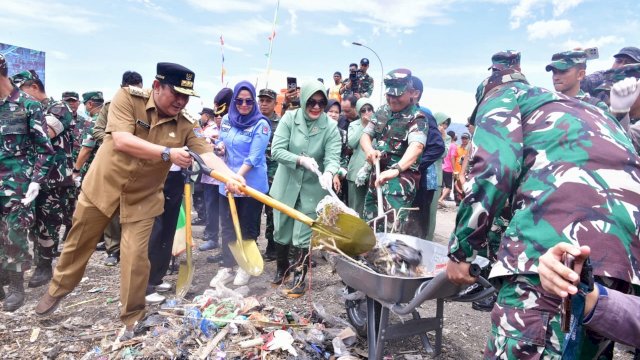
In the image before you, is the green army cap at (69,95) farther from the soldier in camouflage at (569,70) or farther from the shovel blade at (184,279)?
the soldier in camouflage at (569,70)

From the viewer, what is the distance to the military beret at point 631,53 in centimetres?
478

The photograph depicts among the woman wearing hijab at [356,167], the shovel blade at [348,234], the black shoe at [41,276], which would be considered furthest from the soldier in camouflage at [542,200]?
the black shoe at [41,276]

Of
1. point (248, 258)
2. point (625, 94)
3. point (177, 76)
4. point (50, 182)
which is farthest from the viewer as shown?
point (50, 182)

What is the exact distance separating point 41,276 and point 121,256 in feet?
6.40

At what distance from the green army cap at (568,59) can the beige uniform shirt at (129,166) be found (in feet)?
12.3

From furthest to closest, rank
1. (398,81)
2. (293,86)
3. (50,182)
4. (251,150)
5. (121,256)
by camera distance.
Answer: (293,86), (251,150), (50,182), (398,81), (121,256)

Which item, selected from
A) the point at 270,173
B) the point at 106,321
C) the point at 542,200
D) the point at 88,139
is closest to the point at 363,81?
the point at 270,173

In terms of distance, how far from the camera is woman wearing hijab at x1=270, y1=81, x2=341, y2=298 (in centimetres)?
438

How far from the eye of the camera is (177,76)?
3287mm

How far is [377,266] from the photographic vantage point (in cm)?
296

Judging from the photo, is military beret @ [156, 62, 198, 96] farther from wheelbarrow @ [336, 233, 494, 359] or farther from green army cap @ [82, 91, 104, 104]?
green army cap @ [82, 91, 104, 104]

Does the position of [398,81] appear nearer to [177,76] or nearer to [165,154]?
[177,76]

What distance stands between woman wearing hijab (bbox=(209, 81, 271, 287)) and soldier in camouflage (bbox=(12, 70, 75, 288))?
5.94ft

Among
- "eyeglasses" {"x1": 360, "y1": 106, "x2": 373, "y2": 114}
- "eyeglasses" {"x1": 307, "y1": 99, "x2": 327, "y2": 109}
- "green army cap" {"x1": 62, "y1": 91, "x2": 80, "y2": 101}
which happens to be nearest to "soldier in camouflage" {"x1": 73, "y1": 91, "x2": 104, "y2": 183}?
"green army cap" {"x1": 62, "y1": 91, "x2": 80, "y2": 101}
